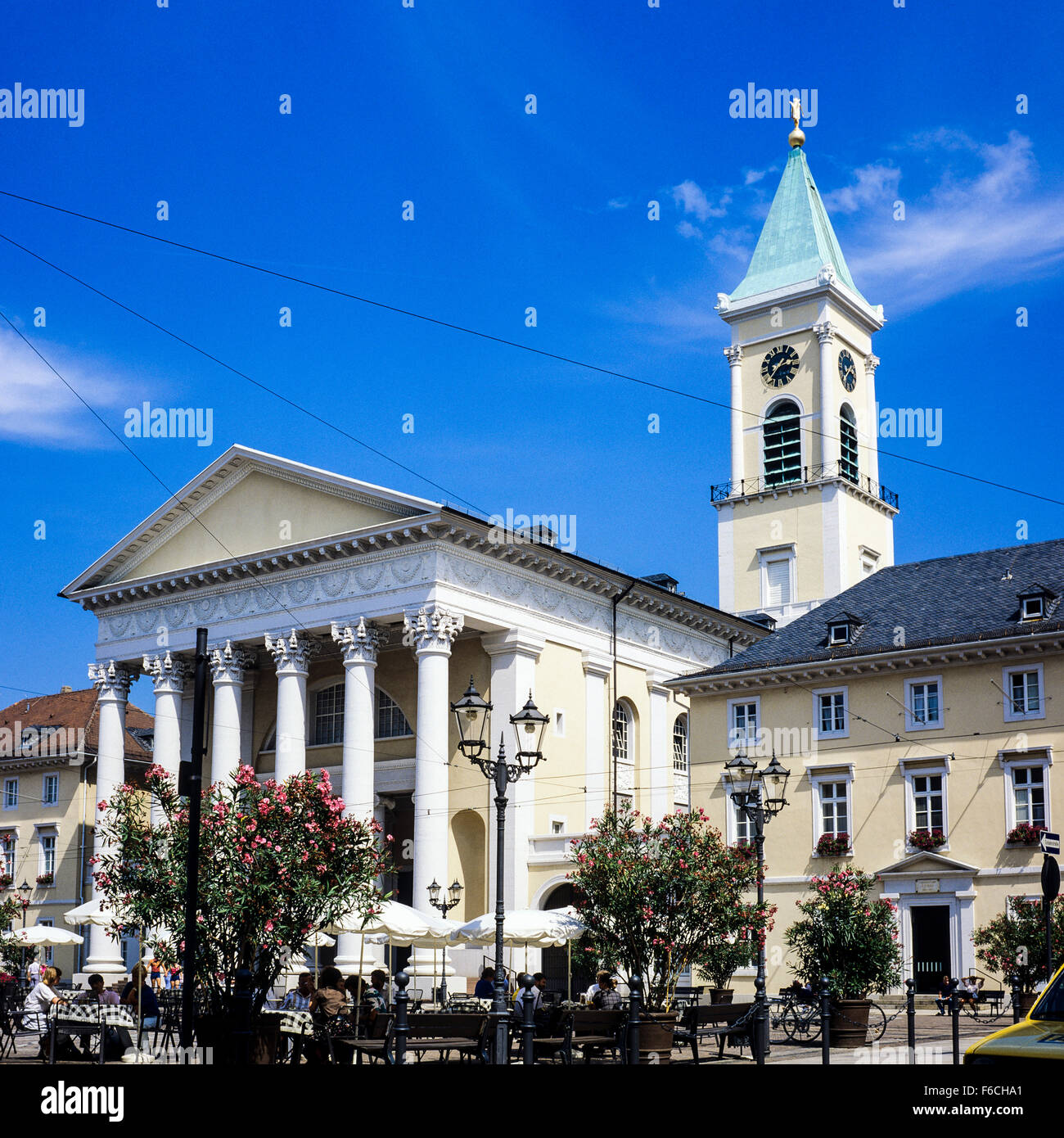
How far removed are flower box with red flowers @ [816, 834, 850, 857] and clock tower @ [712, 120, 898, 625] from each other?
86.7ft

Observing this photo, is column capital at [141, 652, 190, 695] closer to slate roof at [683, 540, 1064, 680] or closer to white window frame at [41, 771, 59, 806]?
white window frame at [41, 771, 59, 806]

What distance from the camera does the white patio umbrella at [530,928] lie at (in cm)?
2844

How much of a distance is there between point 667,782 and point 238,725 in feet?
52.2

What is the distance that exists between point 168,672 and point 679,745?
19530 millimetres

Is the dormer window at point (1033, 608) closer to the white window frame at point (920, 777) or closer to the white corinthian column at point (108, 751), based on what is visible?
the white window frame at point (920, 777)

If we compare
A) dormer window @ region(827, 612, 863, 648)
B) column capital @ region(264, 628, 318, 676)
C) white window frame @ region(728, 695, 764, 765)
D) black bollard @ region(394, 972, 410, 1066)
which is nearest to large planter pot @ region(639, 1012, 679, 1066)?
black bollard @ region(394, 972, 410, 1066)

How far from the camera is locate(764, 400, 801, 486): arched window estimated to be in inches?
2638

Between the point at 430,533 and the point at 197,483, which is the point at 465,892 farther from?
the point at 197,483

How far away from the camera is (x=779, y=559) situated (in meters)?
65.7

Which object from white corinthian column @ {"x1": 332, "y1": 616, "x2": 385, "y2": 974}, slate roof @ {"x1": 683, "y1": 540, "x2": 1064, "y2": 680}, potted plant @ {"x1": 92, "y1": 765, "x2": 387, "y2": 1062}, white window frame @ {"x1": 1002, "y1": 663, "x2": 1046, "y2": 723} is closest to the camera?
potted plant @ {"x1": 92, "y1": 765, "x2": 387, "y2": 1062}

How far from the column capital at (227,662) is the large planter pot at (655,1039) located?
99.3 ft

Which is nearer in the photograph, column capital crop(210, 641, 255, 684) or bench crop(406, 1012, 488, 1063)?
bench crop(406, 1012, 488, 1063)

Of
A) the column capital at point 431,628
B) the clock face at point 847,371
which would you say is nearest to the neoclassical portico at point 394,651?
the column capital at point 431,628

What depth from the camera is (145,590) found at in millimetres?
51969
